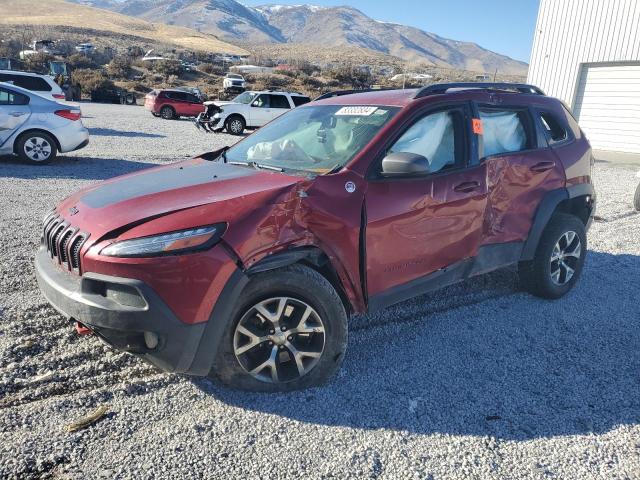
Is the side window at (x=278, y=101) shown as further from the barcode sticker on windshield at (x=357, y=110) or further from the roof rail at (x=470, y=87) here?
the barcode sticker on windshield at (x=357, y=110)

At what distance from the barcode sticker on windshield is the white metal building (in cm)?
1697

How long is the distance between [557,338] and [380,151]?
2021mm

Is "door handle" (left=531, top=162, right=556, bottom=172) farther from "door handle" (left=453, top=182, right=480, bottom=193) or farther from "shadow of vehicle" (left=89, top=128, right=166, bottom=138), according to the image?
"shadow of vehicle" (left=89, top=128, right=166, bottom=138)

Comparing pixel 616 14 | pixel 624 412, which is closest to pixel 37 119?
pixel 624 412

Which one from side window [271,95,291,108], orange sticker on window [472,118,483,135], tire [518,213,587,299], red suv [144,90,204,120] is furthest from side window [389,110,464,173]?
red suv [144,90,204,120]

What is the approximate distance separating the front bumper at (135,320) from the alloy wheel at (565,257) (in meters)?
3.30

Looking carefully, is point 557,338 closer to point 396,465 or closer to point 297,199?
point 396,465

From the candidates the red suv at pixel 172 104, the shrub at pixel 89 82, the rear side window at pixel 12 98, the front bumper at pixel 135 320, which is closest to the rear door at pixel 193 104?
the red suv at pixel 172 104

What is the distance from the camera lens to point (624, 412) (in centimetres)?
307

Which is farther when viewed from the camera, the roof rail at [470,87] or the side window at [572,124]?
the side window at [572,124]

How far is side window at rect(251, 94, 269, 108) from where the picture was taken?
19.8 metres

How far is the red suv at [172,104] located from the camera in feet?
82.7

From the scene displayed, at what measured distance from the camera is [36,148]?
10.3m

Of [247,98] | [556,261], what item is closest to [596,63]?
[247,98]
